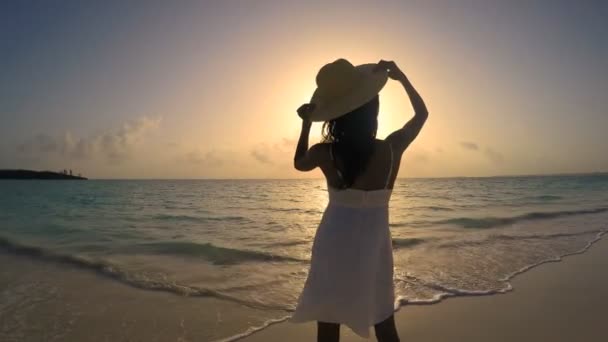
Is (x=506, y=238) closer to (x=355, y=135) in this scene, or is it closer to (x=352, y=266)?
(x=352, y=266)

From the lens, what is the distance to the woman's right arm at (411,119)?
2402 mm

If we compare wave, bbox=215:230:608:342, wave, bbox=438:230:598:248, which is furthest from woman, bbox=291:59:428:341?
wave, bbox=438:230:598:248

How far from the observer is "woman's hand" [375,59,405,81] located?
2.45 m

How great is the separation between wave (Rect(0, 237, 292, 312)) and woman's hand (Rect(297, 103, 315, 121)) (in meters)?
4.14

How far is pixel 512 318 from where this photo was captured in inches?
206

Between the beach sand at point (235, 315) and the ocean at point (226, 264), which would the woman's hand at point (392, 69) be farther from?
the ocean at point (226, 264)

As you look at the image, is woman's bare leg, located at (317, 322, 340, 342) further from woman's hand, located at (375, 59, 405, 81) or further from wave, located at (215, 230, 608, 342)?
wave, located at (215, 230, 608, 342)

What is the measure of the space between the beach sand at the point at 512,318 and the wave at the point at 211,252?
425cm

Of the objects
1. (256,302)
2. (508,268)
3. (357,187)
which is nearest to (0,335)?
(256,302)

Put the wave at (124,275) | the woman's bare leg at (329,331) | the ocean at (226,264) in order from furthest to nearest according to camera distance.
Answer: the wave at (124,275)
the ocean at (226,264)
the woman's bare leg at (329,331)

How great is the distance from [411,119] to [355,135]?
1.50 ft

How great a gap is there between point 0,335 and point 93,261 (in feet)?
13.9

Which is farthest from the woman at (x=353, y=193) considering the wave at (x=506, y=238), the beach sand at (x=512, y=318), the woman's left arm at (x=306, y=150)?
the wave at (x=506, y=238)

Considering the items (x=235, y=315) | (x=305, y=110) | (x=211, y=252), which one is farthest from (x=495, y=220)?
(x=305, y=110)
